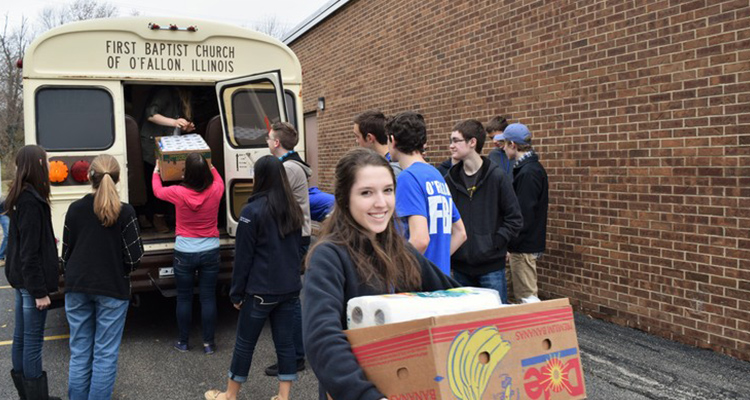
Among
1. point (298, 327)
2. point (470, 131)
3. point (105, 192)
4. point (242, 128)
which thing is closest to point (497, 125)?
point (470, 131)

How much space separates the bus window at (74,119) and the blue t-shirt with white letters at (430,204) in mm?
3845

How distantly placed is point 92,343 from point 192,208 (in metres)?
1.66

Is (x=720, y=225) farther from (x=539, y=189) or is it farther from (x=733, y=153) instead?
(x=539, y=189)

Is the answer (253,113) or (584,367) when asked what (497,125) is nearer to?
(253,113)

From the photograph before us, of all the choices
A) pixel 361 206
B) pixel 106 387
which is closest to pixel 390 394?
pixel 361 206

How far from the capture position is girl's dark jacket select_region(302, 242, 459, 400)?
5.53 ft

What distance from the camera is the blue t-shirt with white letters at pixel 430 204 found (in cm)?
311

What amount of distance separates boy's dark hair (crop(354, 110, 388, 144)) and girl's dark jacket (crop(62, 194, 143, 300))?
1661 mm

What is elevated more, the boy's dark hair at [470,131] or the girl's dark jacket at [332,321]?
the boy's dark hair at [470,131]

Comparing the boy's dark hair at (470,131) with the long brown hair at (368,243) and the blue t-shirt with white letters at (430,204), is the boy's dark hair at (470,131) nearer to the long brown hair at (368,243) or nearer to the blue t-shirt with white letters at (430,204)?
the blue t-shirt with white letters at (430,204)

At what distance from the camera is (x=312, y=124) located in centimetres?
1482

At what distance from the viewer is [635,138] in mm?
5625

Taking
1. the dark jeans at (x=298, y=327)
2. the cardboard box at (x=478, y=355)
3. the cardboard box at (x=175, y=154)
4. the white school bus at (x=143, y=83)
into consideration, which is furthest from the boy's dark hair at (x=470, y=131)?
the cardboard box at (x=175, y=154)

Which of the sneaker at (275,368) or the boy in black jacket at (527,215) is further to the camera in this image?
the boy in black jacket at (527,215)
